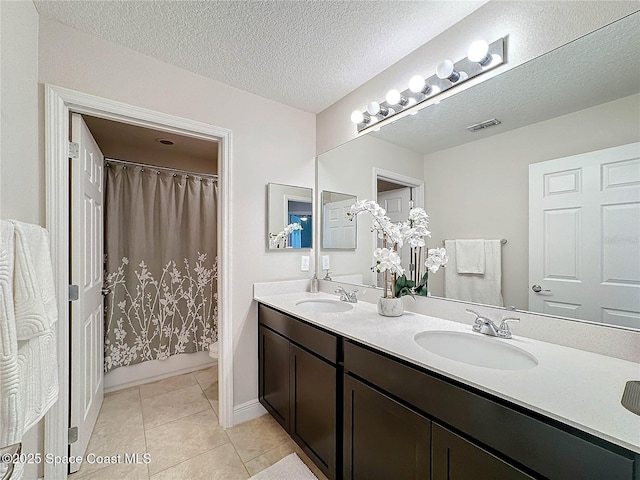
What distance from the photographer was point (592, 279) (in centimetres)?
108

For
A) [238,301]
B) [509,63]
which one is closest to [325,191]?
[238,301]

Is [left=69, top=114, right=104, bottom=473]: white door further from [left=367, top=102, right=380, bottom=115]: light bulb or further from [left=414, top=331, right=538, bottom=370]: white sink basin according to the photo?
[left=414, top=331, right=538, bottom=370]: white sink basin

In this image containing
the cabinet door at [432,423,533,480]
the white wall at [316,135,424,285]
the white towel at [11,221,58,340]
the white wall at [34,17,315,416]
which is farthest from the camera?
the white wall at [316,135,424,285]

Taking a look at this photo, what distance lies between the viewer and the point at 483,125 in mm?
1392

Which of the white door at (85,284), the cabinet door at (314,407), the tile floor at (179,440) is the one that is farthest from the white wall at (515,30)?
the tile floor at (179,440)

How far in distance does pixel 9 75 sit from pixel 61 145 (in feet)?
1.29

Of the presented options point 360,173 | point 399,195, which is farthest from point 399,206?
point 360,173

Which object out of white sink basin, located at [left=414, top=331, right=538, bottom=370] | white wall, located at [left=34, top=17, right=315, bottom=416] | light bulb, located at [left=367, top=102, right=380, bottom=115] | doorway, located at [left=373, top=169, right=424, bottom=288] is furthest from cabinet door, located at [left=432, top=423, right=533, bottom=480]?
light bulb, located at [left=367, top=102, right=380, bottom=115]

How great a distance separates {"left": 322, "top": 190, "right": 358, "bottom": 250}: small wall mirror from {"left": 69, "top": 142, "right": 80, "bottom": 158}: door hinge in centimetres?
163

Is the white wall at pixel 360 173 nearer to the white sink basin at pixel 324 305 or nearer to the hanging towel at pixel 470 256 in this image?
the white sink basin at pixel 324 305

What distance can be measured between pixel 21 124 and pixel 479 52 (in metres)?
2.06

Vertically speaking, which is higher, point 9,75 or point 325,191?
point 9,75

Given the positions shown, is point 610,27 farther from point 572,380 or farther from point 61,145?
point 61,145

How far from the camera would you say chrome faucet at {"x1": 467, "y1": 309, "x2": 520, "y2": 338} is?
1.19 m
